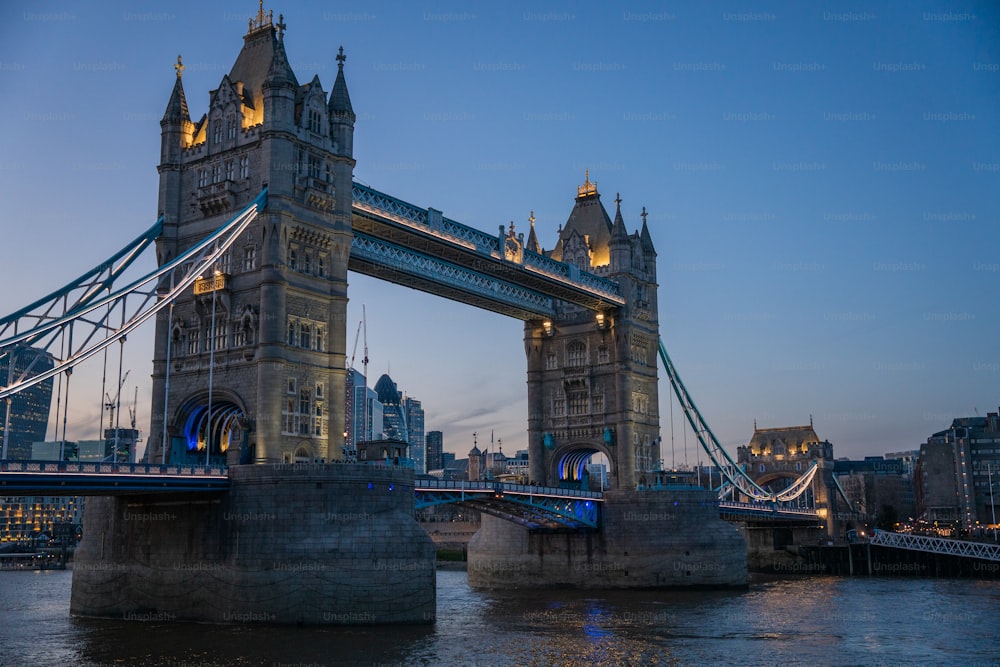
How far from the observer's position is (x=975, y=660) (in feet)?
156

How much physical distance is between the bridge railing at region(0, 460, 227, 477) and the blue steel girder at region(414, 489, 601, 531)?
1912 cm

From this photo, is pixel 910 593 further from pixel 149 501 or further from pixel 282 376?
pixel 149 501

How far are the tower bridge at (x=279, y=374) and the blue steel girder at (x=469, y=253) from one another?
22cm

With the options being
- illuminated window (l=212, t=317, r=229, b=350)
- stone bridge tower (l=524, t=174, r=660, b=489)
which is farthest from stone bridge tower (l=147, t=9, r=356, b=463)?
stone bridge tower (l=524, t=174, r=660, b=489)

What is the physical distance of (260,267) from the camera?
61.6 metres

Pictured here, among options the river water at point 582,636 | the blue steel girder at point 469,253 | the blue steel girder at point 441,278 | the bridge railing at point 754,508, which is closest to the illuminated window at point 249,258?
the blue steel girder at point 469,253

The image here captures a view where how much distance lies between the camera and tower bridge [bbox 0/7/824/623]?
54.1 metres

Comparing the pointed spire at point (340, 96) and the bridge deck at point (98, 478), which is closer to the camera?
the bridge deck at point (98, 478)

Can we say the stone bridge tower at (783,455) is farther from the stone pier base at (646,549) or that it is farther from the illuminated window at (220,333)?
the illuminated window at (220,333)

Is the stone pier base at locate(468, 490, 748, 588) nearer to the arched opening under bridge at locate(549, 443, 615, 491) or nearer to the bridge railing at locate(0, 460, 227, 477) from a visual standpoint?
the arched opening under bridge at locate(549, 443, 615, 491)

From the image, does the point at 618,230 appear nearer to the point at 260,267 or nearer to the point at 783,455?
the point at 260,267

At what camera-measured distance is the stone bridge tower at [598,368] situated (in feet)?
314

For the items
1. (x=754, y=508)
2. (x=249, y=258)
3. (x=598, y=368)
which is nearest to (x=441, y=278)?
(x=249, y=258)

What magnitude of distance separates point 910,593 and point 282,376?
176 ft
